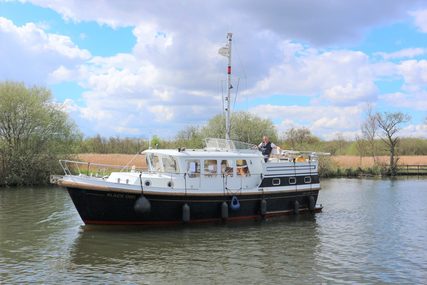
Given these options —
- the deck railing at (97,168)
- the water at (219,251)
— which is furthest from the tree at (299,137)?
the water at (219,251)

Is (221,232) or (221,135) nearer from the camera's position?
(221,232)

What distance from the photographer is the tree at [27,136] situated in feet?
127

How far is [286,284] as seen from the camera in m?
12.3

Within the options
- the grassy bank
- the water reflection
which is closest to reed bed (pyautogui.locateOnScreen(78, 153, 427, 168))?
the grassy bank

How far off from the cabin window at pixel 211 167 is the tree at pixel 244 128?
104 ft

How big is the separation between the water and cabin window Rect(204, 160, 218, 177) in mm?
2423

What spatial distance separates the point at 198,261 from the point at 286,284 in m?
3.29

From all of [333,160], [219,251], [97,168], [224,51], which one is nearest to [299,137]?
[333,160]

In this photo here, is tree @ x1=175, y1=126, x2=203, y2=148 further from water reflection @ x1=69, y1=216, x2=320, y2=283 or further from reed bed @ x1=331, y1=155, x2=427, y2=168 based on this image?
water reflection @ x1=69, y1=216, x2=320, y2=283

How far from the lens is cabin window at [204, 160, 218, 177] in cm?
1988

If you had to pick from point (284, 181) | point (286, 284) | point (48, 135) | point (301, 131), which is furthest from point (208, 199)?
point (301, 131)

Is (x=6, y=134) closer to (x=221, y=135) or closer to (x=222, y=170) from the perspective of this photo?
(x=221, y=135)

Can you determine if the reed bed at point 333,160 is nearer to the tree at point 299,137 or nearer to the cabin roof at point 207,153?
the tree at point 299,137

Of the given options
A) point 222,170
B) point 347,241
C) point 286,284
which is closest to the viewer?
point 286,284
